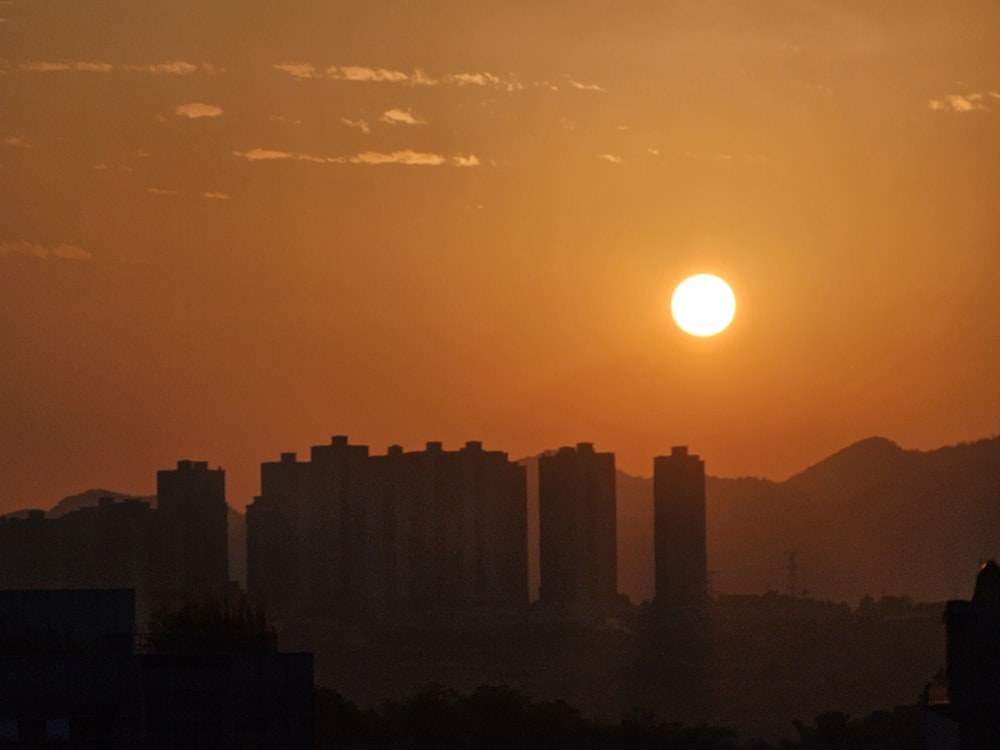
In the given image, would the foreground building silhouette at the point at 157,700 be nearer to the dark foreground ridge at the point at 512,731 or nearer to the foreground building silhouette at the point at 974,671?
the foreground building silhouette at the point at 974,671

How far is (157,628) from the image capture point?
103875 millimetres

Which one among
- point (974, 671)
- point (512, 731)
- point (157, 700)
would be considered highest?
point (974, 671)

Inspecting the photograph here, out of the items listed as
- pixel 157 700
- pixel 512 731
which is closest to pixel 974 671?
pixel 157 700

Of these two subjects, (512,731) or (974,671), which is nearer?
(974,671)

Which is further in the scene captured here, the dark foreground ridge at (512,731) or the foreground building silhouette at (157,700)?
the dark foreground ridge at (512,731)

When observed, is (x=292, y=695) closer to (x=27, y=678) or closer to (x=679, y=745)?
(x=27, y=678)

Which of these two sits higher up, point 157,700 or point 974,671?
point 974,671

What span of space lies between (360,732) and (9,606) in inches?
2445

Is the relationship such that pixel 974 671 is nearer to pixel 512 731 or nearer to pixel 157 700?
pixel 157 700

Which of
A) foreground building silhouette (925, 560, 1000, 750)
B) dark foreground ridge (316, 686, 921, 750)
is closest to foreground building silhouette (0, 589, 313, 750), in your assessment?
foreground building silhouette (925, 560, 1000, 750)

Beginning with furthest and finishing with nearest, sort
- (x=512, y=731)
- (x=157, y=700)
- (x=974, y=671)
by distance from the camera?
(x=512, y=731), (x=974, y=671), (x=157, y=700)

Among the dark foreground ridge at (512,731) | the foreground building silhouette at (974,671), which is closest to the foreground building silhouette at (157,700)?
the foreground building silhouette at (974,671)

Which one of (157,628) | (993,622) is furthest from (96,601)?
(157,628)

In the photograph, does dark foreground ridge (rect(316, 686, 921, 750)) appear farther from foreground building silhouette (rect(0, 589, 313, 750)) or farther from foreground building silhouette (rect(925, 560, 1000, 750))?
foreground building silhouette (rect(0, 589, 313, 750))
